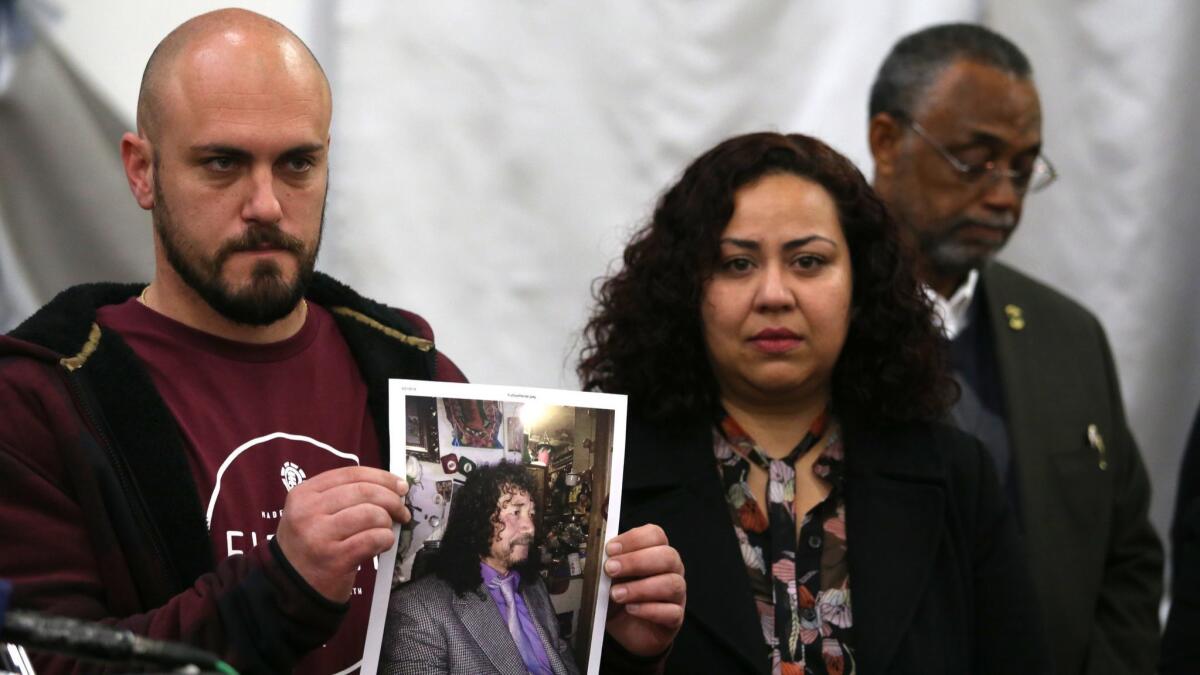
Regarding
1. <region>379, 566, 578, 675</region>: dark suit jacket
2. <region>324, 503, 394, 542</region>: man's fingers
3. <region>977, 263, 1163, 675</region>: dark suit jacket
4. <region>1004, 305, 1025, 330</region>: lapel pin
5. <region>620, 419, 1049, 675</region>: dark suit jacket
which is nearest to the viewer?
<region>324, 503, 394, 542</region>: man's fingers

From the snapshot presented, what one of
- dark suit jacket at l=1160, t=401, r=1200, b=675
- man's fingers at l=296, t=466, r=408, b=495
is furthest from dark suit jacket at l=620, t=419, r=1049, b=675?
man's fingers at l=296, t=466, r=408, b=495

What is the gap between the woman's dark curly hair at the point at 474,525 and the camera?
212cm

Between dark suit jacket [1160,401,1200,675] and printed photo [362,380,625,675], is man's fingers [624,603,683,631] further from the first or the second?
dark suit jacket [1160,401,1200,675]

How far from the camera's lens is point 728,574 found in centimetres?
259

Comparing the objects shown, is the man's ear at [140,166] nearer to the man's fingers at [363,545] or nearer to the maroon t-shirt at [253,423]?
the maroon t-shirt at [253,423]

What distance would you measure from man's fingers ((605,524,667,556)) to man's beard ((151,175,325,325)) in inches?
22.6

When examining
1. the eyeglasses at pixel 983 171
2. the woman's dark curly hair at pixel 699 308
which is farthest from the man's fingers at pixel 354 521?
the eyeglasses at pixel 983 171

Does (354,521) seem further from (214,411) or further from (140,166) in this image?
(140,166)

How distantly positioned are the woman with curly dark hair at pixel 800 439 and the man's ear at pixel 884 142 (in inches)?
37.8

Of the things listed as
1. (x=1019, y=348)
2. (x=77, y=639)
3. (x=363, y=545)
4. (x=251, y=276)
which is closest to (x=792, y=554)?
(x=363, y=545)

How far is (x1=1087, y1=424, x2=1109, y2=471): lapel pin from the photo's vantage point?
3496 mm

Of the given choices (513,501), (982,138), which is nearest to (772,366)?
(513,501)

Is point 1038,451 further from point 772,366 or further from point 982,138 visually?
point 772,366

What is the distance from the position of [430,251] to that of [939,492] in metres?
1.80
